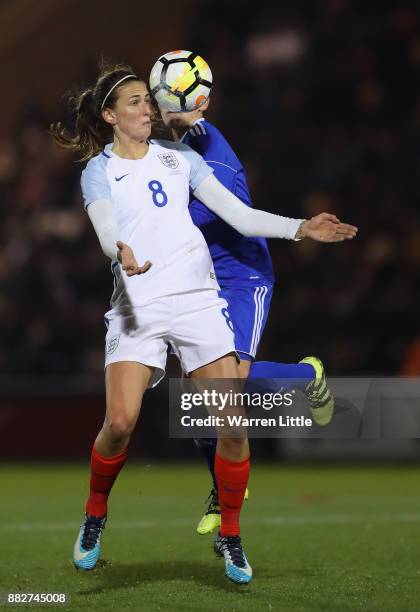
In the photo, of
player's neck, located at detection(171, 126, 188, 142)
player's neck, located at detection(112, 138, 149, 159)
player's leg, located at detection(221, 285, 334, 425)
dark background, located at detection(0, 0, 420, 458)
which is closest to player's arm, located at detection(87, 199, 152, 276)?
player's neck, located at detection(112, 138, 149, 159)

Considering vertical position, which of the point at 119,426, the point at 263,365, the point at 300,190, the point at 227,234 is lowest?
the point at 300,190

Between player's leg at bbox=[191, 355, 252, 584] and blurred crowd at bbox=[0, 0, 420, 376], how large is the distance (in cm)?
674

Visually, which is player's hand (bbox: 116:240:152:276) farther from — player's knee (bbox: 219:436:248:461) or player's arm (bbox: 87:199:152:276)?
player's knee (bbox: 219:436:248:461)

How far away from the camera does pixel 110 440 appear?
5398 mm

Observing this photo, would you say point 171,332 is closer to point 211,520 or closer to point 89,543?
point 89,543

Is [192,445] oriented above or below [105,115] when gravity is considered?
below

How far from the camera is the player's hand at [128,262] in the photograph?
4.83m

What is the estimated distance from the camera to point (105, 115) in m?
5.62

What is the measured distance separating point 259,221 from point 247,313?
0.85 metres

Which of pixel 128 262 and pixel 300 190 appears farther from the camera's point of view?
pixel 300 190

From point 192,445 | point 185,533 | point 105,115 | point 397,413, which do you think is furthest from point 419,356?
point 105,115

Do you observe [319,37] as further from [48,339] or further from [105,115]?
[105,115]

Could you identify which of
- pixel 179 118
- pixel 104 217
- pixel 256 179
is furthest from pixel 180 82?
pixel 256 179

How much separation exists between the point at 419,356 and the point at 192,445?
2516mm
